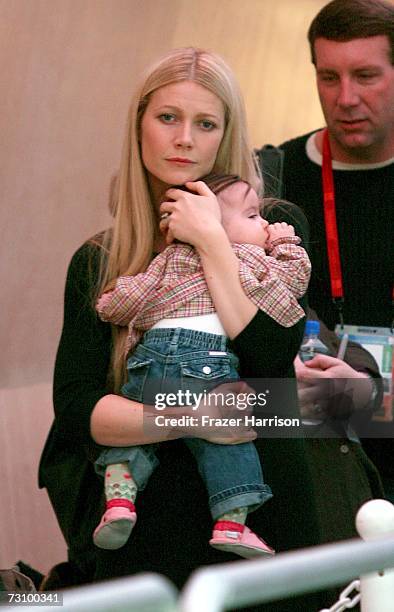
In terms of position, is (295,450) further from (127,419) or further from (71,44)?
(71,44)

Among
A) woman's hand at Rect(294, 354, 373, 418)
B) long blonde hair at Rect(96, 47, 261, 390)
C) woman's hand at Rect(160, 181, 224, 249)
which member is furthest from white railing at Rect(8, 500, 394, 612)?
woman's hand at Rect(294, 354, 373, 418)

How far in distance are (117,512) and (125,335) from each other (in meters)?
0.39

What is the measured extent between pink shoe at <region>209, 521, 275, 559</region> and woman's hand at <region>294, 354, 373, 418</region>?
880 millimetres

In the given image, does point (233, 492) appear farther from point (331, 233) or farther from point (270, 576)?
point (331, 233)

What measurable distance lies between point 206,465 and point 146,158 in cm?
68

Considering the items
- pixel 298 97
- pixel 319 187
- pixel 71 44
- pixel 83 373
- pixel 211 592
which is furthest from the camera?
pixel 298 97

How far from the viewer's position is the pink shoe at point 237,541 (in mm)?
2508

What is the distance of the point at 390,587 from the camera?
215cm

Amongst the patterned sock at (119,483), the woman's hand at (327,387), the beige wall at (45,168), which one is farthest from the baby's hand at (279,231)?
the beige wall at (45,168)

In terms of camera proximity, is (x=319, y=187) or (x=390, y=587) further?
(x=319, y=187)

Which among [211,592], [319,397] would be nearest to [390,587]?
[211,592]

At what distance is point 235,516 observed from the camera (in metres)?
2.54

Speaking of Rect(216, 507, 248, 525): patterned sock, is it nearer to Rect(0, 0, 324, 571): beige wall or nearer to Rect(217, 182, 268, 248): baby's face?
Rect(217, 182, 268, 248): baby's face

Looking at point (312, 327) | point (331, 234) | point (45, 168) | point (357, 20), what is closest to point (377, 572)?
point (312, 327)
